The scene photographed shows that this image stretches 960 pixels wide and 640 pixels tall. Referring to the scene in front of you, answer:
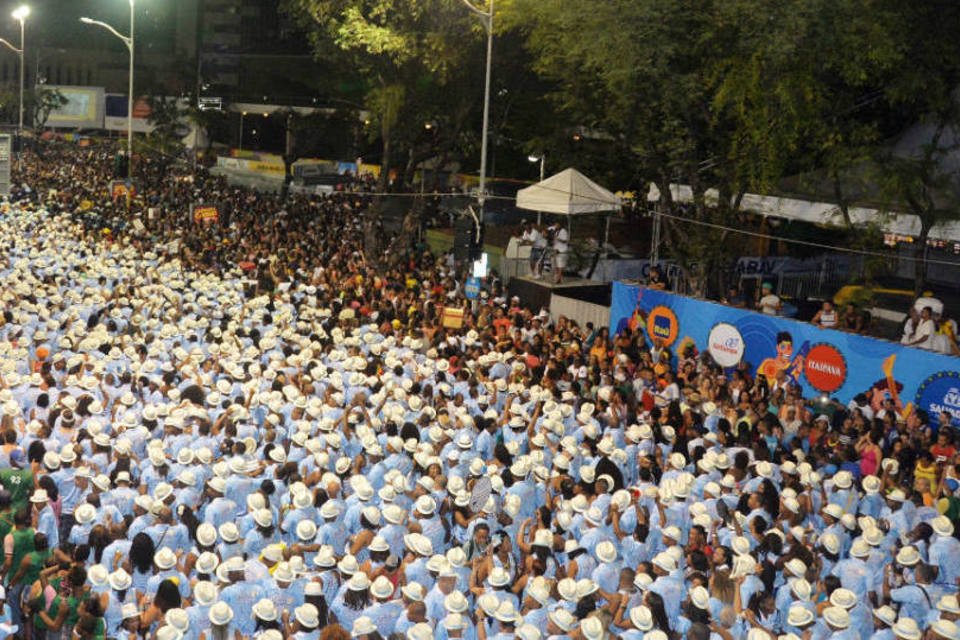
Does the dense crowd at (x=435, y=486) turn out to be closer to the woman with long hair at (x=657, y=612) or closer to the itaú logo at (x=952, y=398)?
the woman with long hair at (x=657, y=612)

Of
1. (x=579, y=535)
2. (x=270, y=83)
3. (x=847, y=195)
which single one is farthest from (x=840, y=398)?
(x=270, y=83)

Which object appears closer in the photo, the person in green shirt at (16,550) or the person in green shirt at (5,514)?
the person in green shirt at (16,550)

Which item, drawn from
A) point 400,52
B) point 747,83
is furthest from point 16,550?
point 400,52

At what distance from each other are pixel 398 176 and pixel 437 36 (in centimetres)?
1137

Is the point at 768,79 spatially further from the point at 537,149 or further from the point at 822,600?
the point at 822,600

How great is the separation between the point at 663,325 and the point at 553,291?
343 cm

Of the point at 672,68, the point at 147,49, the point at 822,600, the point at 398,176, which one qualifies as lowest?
the point at 822,600

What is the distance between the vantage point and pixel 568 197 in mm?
20828

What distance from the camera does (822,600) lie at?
8.98 meters

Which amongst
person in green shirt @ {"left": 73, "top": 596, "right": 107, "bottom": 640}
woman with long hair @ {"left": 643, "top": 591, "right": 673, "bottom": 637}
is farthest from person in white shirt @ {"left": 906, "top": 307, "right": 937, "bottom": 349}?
person in green shirt @ {"left": 73, "top": 596, "right": 107, "bottom": 640}

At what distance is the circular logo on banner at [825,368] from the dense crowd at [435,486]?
518 millimetres

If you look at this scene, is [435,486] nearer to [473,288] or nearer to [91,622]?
[91,622]

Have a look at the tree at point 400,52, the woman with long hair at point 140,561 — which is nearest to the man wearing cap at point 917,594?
the woman with long hair at point 140,561

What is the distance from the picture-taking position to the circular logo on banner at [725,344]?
55.0ft
